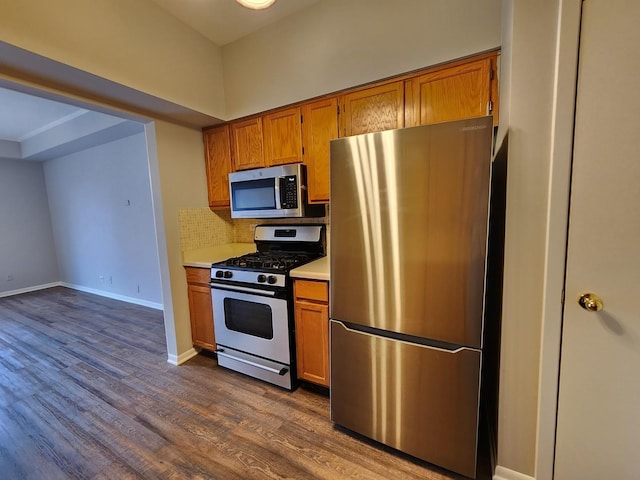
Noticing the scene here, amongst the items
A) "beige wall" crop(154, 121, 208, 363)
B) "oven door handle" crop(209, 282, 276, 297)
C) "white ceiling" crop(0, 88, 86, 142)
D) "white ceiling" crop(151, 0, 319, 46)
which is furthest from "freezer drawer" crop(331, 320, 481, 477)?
"white ceiling" crop(0, 88, 86, 142)

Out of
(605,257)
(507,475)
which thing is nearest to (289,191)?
(605,257)

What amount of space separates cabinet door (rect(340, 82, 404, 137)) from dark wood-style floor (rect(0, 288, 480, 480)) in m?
2.04

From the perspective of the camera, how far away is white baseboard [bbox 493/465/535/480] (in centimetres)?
126

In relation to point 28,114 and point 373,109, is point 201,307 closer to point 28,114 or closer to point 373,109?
point 373,109

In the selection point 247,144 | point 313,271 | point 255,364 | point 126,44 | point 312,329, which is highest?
point 126,44

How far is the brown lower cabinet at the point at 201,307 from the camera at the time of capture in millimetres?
2457

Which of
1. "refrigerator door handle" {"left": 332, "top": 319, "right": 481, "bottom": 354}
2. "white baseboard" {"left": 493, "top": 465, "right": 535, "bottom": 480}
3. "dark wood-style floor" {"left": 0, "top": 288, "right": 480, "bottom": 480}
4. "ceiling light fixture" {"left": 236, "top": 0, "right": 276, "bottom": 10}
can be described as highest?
"ceiling light fixture" {"left": 236, "top": 0, "right": 276, "bottom": 10}

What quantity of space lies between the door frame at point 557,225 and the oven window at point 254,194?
184 centimetres

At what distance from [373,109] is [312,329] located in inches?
64.7

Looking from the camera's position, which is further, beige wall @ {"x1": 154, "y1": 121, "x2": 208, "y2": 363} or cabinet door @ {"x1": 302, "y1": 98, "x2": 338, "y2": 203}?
beige wall @ {"x1": 154, "y1": 121, "x2": 208, "y2": 363}

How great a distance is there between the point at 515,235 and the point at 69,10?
8.66 ft

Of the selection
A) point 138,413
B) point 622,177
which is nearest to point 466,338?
point 622,177

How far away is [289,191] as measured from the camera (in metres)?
2.24

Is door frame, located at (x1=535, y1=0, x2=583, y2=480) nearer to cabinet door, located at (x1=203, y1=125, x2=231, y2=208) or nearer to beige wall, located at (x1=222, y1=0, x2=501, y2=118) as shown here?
beige wall, located at (x1=222, y1=0, x2=501, y2=118)
